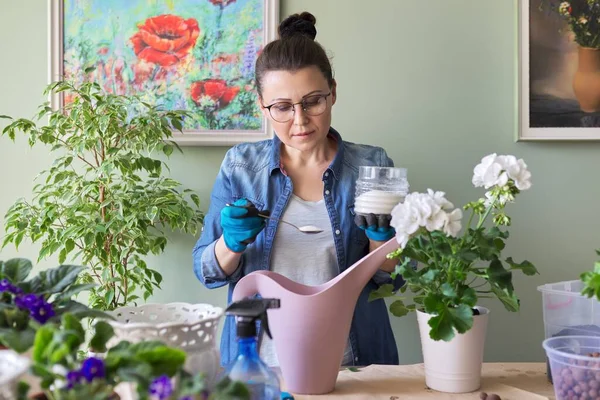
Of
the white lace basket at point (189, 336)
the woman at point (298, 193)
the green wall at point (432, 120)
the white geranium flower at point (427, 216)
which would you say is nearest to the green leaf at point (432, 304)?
the white geranium flower at point (427, 216)

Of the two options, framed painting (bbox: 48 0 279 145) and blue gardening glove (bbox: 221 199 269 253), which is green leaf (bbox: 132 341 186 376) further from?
framed painting (bbox: 48 0 279 145)

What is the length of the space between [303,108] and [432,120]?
66cm

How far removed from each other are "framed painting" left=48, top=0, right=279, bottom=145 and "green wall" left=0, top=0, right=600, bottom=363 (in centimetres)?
8

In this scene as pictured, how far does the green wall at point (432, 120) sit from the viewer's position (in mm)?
1967

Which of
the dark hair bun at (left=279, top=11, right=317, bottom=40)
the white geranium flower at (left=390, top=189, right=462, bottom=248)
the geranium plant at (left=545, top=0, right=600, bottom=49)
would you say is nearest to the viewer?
the white geranium flower at (left=390, top=189, right=462, bottom=248)

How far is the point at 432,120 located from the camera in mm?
1984

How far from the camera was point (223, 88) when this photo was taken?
1.97 meters

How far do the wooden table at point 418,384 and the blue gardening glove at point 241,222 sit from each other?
35 centimetres

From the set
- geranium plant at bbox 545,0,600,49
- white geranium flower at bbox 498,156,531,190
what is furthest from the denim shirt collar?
geranium plant at bbox 545,0,600,49

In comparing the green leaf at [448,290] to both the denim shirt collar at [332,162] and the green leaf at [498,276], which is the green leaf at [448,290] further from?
the denim shirt collar at [332,162]

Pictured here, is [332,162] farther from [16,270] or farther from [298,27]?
[16,270]

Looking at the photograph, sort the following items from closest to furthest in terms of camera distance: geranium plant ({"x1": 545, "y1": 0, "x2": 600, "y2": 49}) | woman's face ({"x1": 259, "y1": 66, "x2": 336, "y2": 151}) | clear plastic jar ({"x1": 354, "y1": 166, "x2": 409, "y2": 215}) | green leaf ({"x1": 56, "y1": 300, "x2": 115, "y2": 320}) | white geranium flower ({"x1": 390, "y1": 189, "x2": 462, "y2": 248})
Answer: green leaf ({"x1": 56, "y1": 300, "x2": 115, "y2": 320})
white geranium flower ({"x1": 390, "y1": 189, "x2": 462, "y2": 248})
clear plastic jar ({"x1": 354, "y1": 166, "x2": 409, "y2": 215})
woman's face ({"x1": 259, "y1": 66, "x2": 336, "y2": 151})
geranium plant ({"x1": 545, "y1": 0, "x2": 600, "y2": 49})

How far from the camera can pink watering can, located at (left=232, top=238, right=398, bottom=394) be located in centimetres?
104

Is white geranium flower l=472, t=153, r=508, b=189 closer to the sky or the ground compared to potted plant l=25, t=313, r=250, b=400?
closer to the sky
